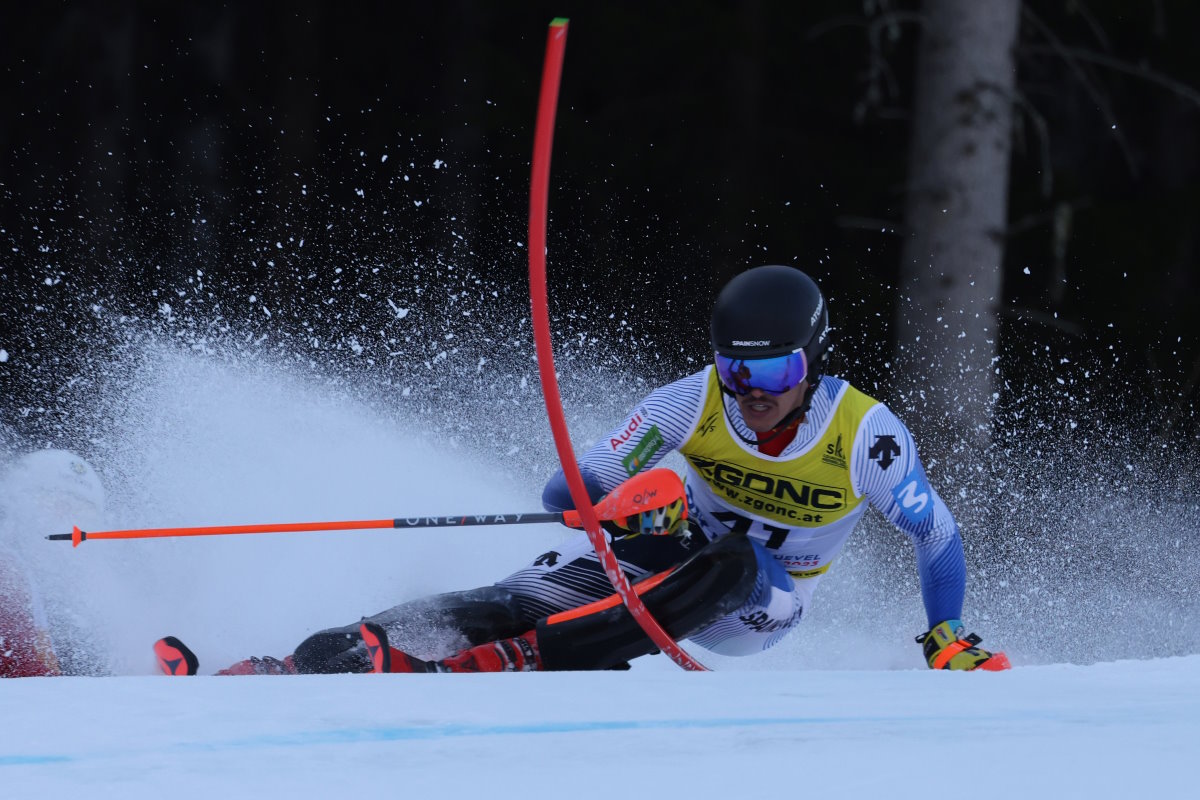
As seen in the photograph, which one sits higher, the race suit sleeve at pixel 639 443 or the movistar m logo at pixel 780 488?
the race suit sleeve at pixel 639 443

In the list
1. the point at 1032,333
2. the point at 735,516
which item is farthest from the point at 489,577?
the point at 1032,333

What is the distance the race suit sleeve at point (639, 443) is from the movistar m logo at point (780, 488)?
0.51ft

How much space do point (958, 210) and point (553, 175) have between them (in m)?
5.84

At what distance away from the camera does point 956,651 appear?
356 cm

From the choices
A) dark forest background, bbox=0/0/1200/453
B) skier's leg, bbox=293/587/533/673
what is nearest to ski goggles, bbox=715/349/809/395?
skier's leg, bbox=293/587/533/673

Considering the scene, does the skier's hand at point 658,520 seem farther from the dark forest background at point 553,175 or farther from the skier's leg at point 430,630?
the dark forest background at point 553,175

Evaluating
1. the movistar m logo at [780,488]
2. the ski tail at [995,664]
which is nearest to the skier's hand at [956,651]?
the ski tail at [995,664]

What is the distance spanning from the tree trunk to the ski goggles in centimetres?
333

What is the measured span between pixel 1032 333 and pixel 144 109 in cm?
812

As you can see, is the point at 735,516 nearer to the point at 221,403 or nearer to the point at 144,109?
the point at 221,403

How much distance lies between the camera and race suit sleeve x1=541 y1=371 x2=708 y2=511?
12.8 ft

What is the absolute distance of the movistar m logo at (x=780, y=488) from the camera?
3.92 metres

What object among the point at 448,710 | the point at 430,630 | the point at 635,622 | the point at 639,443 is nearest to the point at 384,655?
the point at 430,630

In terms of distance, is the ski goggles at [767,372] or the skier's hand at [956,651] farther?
the ski goggles at [767,372]
